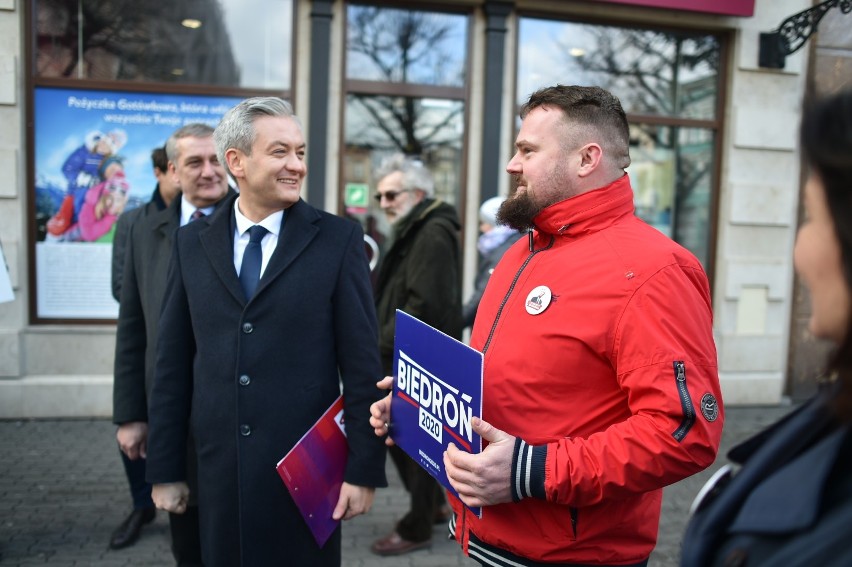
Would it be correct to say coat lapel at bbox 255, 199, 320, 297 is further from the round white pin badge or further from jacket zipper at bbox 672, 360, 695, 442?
jacket zipper at bbox 672, 360, 695, 442

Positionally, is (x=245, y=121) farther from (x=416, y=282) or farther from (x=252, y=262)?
(x=416, y=282)

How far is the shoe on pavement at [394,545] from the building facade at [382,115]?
3.41m

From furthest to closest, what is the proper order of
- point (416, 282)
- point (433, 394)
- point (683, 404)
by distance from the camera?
point (416, 282)
point (433, 394)
point (683, 404)

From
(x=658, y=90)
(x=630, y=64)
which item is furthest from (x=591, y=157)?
(x=658, y=90)

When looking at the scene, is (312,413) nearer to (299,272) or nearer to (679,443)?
(299,272)

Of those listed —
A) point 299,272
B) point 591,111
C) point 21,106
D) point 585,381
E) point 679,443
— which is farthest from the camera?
point 21,106

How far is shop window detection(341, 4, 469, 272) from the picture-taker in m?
7.01

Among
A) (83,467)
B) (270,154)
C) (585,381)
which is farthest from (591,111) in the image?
(83,467)

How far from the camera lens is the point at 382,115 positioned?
7.13 meters

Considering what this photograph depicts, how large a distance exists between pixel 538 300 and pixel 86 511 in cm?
386

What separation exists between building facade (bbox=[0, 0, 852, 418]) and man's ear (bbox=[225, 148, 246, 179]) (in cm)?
429

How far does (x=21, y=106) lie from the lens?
637cm

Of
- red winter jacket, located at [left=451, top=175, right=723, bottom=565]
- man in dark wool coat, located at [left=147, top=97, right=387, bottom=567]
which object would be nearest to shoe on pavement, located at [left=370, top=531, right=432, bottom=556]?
man in dark wool coat, located at [left=147, top=97, right=387, bottom=567]

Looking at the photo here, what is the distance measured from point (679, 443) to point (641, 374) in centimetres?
17
